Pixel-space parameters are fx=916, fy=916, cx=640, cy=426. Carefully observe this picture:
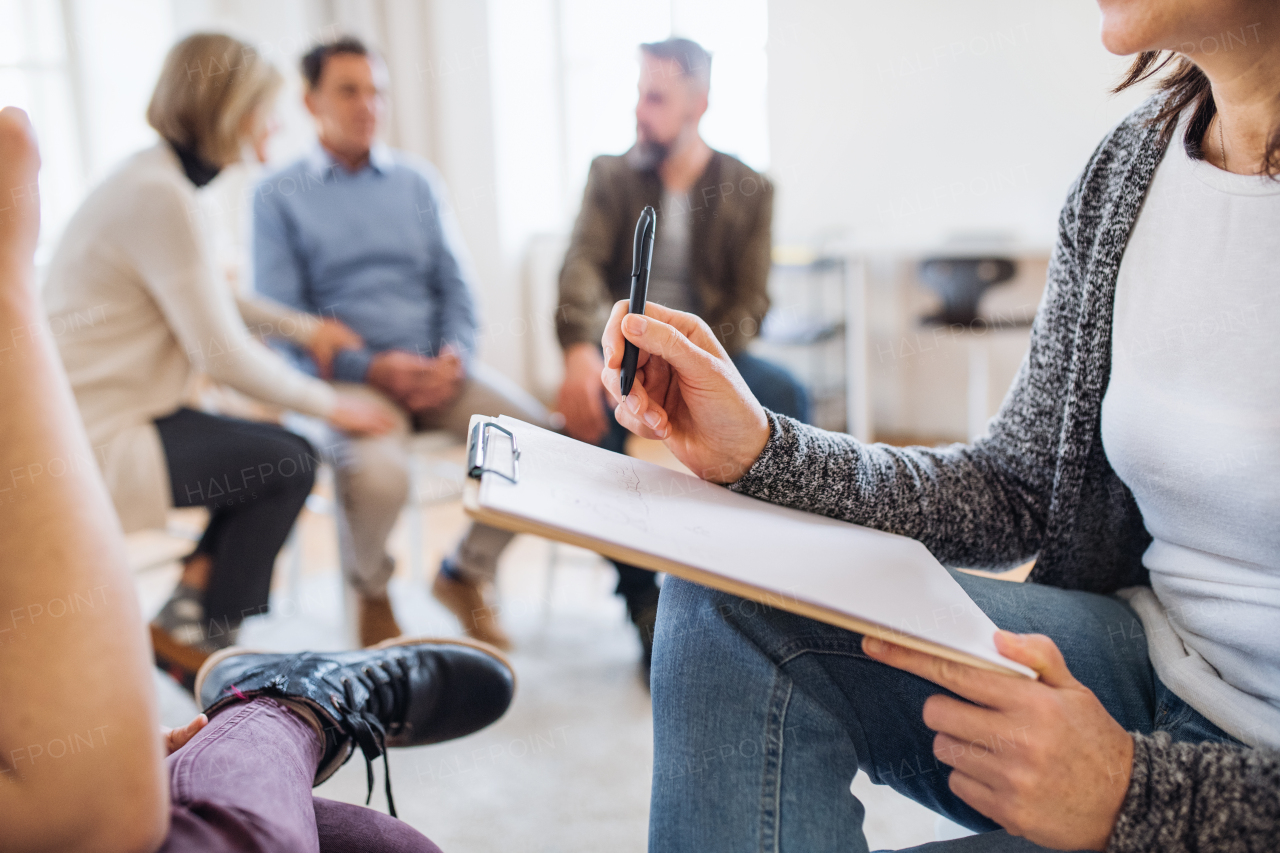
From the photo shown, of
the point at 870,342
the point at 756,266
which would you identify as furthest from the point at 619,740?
the point at 870,342

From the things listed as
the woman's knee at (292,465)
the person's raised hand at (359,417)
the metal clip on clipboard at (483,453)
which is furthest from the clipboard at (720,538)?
the person's raised hand at (359,417)

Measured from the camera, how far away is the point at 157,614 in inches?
63.2

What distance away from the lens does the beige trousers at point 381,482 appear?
1.82 m

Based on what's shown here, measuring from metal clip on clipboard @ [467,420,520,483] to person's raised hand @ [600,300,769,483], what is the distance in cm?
10

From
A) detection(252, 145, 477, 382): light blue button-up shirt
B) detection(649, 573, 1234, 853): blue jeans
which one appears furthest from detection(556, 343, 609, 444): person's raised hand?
detection(649, 573, 1234, 853): blue jeans

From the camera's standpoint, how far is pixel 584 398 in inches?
68.9

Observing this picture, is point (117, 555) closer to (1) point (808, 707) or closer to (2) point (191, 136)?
(1) point (808, 707)

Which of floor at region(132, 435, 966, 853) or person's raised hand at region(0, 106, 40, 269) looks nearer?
person's raised hand at region(0, 106, 40, 269)

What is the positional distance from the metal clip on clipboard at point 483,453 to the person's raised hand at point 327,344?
4.59 ft

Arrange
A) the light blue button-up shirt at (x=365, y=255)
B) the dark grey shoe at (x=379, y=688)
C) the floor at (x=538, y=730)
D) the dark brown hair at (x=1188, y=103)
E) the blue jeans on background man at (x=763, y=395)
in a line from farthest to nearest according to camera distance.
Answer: the light blue button-up shirt at (x=365, y=255)
the blue jeans on background man at (x=763, y=395)
the floor at (x=538, y=730)
the dark grey shoe at (x=379, y=688)
the dark brown hair at (x=1188, y=103)

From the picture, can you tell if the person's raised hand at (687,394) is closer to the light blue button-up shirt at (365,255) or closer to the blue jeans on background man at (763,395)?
the blue jeans on background man at (763,395)

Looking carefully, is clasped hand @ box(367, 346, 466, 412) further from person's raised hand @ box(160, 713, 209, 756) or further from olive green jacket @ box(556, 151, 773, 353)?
person's raised hand @ box(160, 713, 209, 756)

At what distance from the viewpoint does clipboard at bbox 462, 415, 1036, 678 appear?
0.49 meters

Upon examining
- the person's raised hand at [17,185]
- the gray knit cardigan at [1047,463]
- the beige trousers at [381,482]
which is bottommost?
the beige trousers at [381,482]
